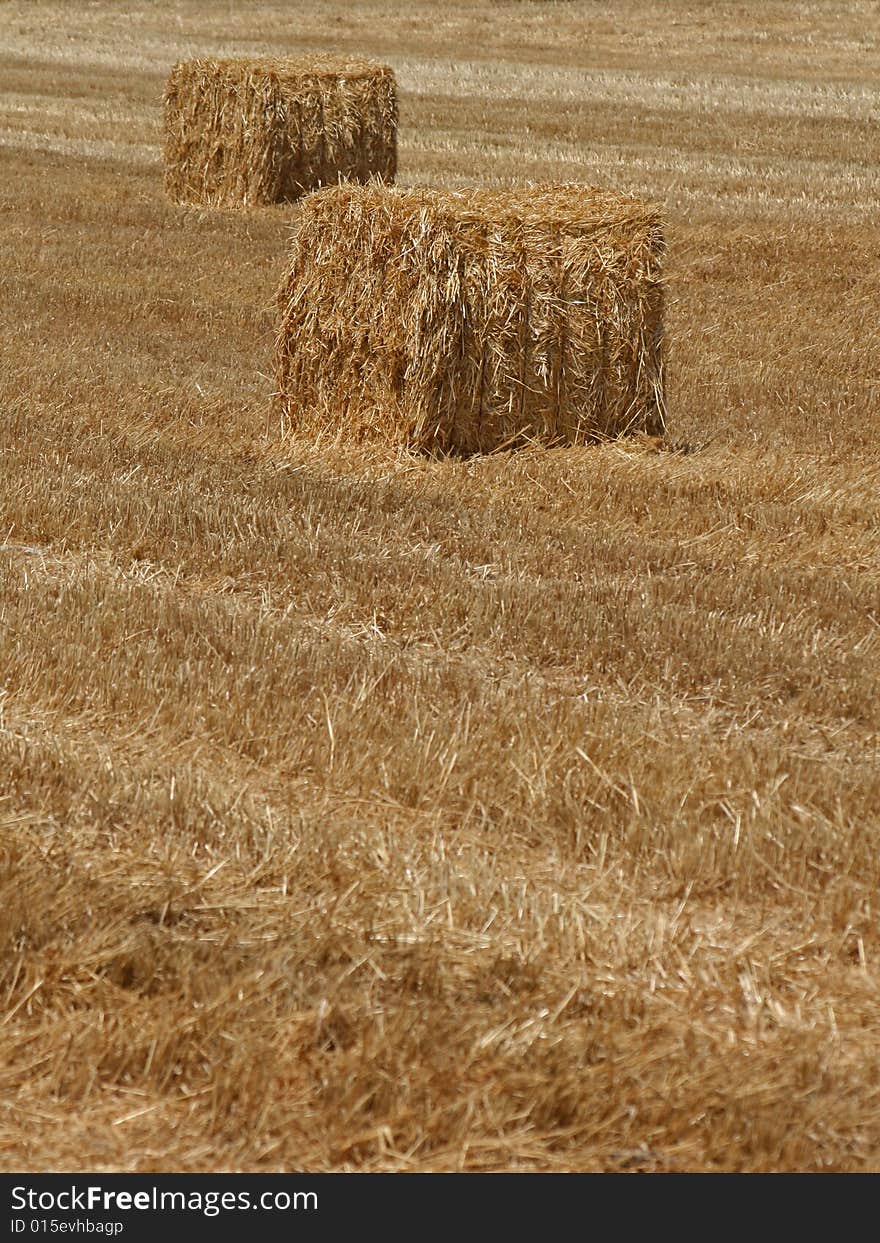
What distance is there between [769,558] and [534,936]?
360cm

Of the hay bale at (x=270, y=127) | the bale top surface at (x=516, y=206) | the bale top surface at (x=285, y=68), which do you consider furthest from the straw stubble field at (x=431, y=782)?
the bale top surface at (x=285, y=68)

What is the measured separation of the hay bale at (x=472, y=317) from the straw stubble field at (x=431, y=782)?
0.28m

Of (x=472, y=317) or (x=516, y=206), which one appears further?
(x=516, y=206)

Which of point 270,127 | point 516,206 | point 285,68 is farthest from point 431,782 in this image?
point 285,68

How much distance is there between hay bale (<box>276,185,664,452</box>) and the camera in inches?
341

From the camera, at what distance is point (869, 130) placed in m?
22.6

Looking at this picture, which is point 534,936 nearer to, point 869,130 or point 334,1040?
point 334,1040

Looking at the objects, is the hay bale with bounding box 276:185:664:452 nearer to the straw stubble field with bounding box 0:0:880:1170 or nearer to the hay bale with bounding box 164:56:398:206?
the straw stubble field with bounding box 0:0:880:1170

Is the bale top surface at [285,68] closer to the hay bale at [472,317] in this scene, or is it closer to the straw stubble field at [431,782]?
the straw stubble field at [431,782]

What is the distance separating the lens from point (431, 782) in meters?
4.66

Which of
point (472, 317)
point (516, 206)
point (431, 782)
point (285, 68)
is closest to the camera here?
point (431, 782)

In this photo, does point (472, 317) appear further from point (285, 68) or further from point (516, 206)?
point (285, 68)

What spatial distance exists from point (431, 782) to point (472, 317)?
4.51 m

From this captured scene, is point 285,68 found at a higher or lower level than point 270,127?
higher
